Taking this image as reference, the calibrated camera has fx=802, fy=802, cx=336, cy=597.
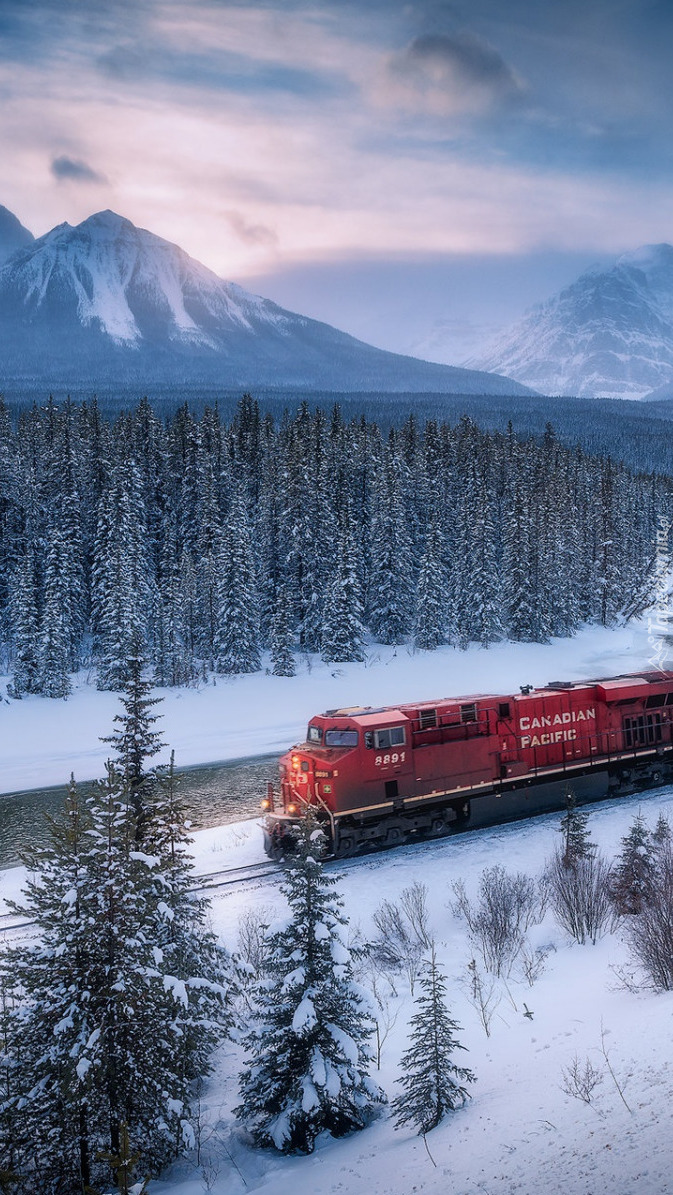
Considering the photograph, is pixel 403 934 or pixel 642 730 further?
pixel 642 730

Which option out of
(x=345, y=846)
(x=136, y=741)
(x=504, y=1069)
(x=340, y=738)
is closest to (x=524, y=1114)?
(x=504, y=1069)

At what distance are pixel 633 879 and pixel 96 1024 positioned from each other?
1482cm

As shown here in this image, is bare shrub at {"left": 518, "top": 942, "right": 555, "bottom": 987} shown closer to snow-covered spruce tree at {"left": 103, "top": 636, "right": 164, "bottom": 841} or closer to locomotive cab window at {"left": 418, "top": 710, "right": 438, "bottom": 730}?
locomotive cab window at {"left": 418, "top": 710, "right": 438, "bottom": 730}

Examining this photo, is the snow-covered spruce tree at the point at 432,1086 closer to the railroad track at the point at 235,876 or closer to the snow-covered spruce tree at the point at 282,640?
the railroad track at the point at 235,876

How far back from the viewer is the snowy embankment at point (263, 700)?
4650 cm

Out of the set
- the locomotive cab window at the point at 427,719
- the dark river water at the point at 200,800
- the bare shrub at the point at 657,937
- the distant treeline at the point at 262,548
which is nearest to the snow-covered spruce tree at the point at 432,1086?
the bare shrub at the point at 657,937

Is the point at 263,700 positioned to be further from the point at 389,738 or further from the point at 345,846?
the point at 389,738

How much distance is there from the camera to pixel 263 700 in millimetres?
56969

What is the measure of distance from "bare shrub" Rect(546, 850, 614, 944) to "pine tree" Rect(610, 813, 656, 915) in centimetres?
26

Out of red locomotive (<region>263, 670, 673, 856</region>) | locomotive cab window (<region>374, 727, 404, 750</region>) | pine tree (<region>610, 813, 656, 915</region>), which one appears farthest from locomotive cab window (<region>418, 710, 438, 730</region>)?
pine tree (<region>610, 813, 656, 915</region>)

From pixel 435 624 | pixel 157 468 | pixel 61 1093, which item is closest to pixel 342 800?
pixel 61 1093

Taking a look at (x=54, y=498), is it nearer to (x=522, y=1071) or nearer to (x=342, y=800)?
(x=342, y=800)

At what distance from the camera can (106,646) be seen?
57344mm

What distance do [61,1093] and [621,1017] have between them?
29.4 feet
